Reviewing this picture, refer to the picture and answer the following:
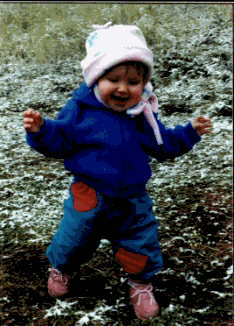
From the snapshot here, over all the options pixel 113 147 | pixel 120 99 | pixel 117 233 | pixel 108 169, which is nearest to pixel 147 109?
pixel 120 99

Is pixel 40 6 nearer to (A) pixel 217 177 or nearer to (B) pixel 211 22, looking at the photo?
(B) pixel 211 22

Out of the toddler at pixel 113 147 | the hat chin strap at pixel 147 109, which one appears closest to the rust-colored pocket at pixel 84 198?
the toddler at pixel 113 147

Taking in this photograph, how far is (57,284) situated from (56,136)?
940 mm

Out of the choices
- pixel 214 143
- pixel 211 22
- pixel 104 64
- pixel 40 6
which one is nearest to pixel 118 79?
pixel 104 64

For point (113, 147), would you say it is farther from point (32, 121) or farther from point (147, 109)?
point (32, 121)

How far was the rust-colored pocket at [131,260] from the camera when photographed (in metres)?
2.20

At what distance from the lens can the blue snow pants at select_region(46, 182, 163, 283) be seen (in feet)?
6.98

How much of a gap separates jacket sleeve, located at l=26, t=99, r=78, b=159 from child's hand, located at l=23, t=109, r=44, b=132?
3 centimetres

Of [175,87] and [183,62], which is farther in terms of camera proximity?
[183,62]

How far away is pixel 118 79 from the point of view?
1973 millimetres

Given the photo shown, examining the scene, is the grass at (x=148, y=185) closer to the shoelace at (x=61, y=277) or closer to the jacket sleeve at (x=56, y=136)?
the shoelace at (x=61, y=277)

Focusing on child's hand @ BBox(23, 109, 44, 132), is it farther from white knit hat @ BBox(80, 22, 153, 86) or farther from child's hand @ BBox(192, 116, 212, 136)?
child's hand @ BBox(192, 116, 212, 136)

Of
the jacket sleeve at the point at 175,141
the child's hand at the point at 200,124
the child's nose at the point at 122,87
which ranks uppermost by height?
the child's nose at the point at 122,87

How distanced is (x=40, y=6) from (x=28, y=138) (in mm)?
6492
